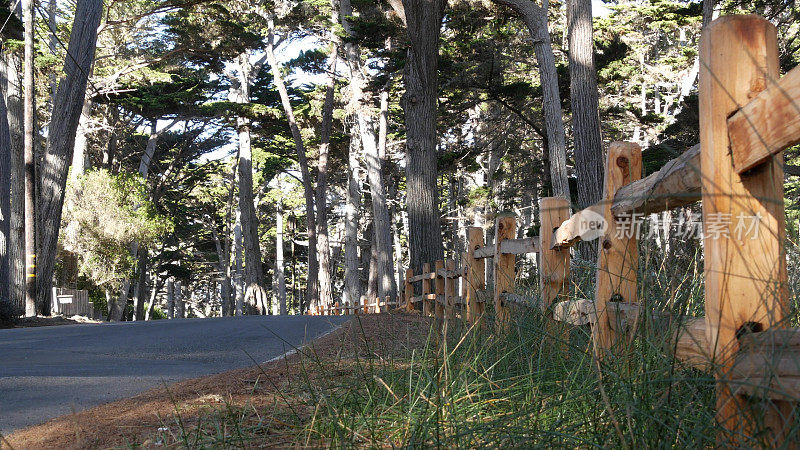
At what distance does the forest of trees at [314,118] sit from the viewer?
15109 mm

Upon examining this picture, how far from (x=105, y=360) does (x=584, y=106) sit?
8844 mm

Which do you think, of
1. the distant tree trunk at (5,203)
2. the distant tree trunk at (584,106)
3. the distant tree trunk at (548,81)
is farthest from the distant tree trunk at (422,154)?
the distant tree trunk at (5,203)

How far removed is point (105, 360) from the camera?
6.53 m

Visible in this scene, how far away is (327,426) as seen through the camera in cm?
299

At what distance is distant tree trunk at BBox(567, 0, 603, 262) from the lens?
1223 centimetres

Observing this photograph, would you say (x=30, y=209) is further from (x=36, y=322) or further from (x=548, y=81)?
(x=548, y=81)

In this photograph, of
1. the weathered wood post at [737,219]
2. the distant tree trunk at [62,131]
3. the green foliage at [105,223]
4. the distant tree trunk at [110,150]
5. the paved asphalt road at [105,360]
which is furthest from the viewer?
the distant tree trunk at [110,150]

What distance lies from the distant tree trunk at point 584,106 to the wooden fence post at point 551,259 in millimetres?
6952

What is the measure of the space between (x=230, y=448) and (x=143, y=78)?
25401 mm

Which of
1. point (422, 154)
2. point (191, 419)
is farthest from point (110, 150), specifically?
point (191, 419)

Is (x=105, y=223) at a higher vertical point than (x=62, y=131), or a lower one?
lower

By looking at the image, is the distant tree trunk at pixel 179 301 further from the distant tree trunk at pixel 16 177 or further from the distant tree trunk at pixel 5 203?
the distant tree trunk at pixel 5 203

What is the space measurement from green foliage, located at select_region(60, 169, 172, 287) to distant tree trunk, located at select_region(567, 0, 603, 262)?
60.1 feet

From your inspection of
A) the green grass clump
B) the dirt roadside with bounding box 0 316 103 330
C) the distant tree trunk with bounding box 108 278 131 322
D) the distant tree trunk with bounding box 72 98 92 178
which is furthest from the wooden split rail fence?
the distant tree trunk with bounding box 108 278 131 322
